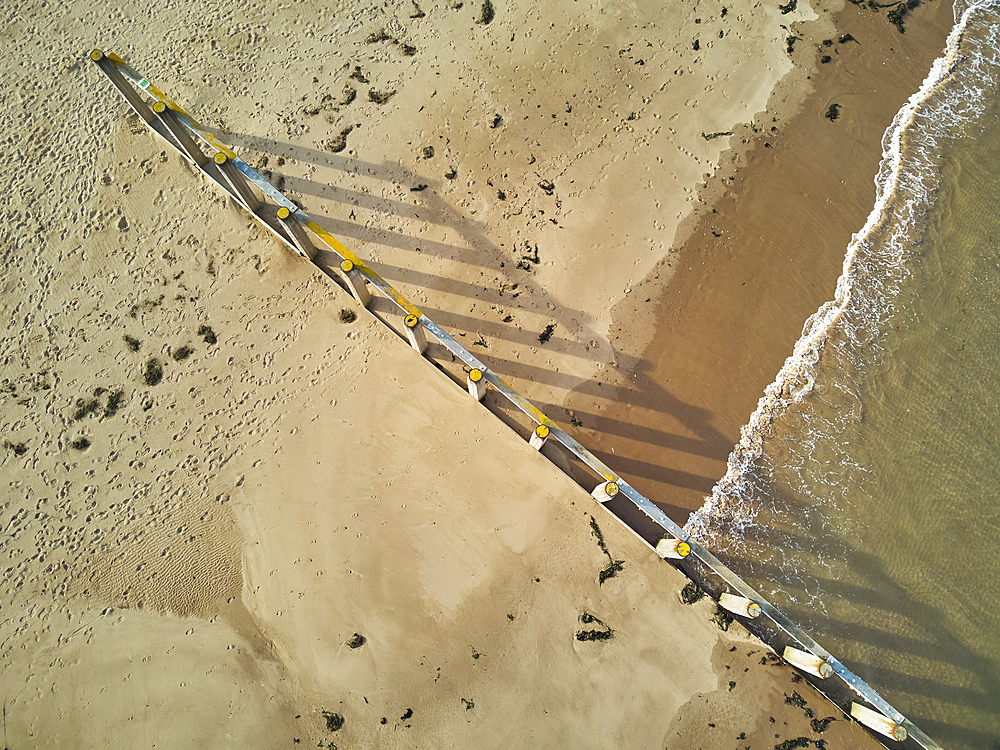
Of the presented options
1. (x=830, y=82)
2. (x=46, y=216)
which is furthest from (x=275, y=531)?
(x=830, y=82)

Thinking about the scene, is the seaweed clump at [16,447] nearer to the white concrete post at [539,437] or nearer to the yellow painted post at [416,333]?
the yellow painted post at [416,333]

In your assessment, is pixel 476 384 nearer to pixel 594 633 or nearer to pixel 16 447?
pixel 594 633

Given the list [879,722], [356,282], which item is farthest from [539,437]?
[879,722]

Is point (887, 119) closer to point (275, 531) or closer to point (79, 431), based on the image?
point (275, 531)

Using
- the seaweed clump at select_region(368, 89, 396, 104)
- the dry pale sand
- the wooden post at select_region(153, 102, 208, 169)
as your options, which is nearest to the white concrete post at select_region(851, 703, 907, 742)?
the dry pale sand

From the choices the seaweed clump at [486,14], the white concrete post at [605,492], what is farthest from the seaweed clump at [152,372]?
the seaweed clump at [486,14]

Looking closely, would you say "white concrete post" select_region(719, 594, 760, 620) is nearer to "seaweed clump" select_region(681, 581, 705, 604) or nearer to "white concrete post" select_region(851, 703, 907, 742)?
"seaweed clump" select_region(681, 581, 705, 604)
